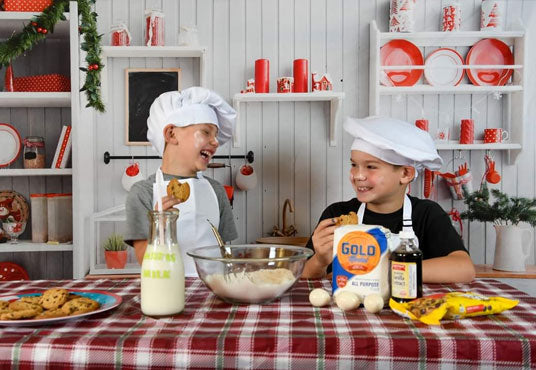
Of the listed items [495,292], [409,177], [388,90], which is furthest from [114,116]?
[495,292]

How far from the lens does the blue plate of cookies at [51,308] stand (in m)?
0.94

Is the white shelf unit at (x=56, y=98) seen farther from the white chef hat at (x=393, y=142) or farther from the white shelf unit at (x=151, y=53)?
the white chef hat at (x=393, y=142)


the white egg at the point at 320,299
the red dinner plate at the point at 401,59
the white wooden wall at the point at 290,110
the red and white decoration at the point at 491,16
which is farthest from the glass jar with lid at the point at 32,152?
the red and white decoration at the point at 491,16

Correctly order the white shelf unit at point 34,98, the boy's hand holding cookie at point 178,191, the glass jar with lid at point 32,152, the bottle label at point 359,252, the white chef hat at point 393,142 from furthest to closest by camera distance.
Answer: the glass jar with lid at point 32,152
the white shelf unit at point 34,98
the white chef hat at point 393,142
the boy's hand holding cookie at point 178,191
the bottle label at point 359,252

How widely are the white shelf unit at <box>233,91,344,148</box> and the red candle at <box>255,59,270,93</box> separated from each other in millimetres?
33

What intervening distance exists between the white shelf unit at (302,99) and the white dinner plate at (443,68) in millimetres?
499

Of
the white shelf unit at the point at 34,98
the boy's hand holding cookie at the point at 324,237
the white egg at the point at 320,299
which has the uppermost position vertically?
the white shelf unit at the point at 34,98

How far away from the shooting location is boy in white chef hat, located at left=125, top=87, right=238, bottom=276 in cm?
177

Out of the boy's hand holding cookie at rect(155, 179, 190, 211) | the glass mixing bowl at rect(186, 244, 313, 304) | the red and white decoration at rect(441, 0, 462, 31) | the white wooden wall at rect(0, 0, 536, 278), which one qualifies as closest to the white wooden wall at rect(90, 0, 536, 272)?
the white wooden wall at rect(0, 0, 536, 278)

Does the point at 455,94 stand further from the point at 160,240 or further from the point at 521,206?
the point at 160,240

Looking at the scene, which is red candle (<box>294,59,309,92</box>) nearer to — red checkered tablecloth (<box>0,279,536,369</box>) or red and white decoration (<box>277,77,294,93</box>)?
red and white decoration (<box>277,77,294,93</box>)

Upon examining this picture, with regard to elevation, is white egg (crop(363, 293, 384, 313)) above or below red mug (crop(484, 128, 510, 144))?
below

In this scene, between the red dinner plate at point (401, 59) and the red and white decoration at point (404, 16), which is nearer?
the red and white decoration at point (404, 16)

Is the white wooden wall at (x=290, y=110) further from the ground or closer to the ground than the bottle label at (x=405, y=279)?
further from the ground
